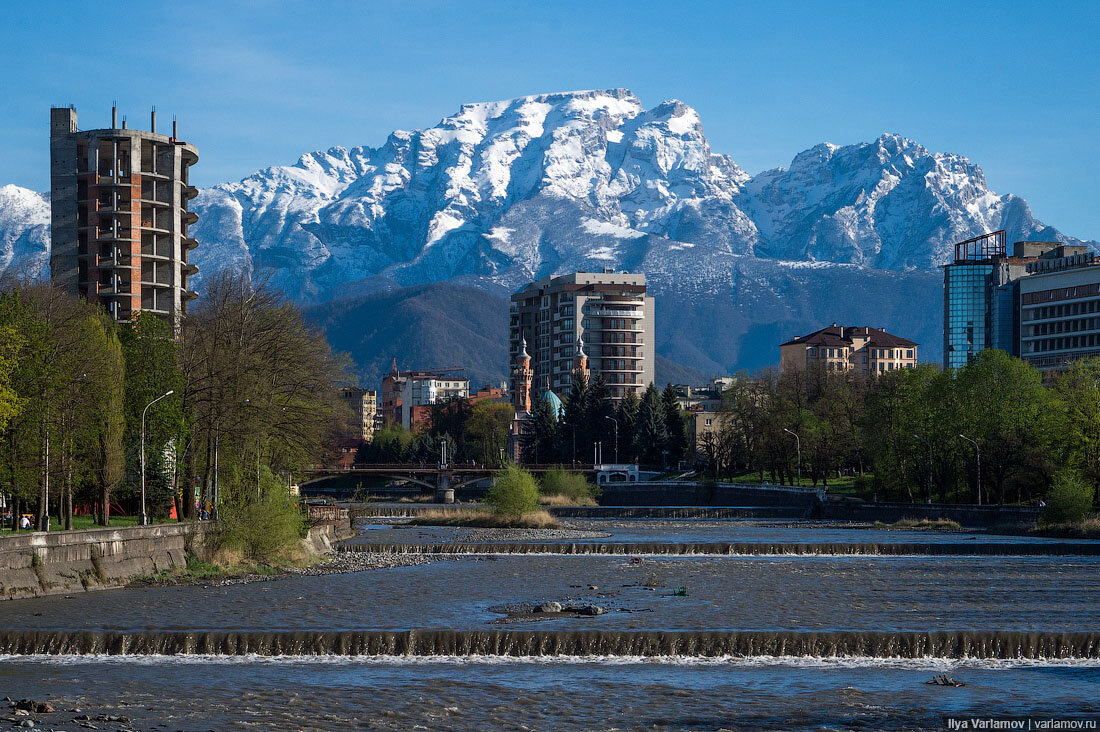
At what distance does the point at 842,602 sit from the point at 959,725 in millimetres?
23880

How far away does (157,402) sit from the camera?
7825 centimetres

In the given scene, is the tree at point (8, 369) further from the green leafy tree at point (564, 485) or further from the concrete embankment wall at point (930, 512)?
the green leafy tree at point (564, 485)

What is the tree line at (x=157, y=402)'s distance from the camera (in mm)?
64312

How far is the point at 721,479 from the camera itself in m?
195

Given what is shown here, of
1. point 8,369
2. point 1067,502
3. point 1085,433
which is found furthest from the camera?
point 1085,433

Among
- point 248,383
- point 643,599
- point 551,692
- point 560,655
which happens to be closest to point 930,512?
point 248,383

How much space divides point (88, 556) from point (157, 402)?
20398 mm

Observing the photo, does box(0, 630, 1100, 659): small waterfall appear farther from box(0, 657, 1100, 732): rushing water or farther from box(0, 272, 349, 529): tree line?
box(0, 272, 349, 529): tree line

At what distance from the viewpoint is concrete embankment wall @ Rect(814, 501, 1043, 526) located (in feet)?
356

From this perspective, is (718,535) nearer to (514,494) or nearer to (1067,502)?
(514,494)

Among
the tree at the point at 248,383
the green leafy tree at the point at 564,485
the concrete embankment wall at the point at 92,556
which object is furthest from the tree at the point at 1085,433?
the green leafy tree at the point at 564,485

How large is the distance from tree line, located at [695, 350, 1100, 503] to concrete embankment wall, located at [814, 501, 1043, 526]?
314cm

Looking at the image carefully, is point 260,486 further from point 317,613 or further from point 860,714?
point 860,714

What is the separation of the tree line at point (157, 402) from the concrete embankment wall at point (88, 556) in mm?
4370
